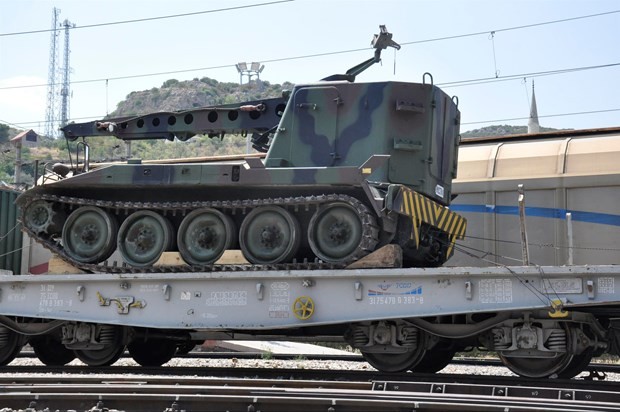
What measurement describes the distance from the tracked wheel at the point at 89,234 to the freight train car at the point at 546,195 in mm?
6787

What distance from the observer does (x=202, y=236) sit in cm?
1210

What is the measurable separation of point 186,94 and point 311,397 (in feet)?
489

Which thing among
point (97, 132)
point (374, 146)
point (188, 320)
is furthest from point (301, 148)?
point (97, 132)

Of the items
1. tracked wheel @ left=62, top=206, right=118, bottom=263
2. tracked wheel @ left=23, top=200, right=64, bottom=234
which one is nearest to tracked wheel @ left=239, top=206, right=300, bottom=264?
tracked wheel @ left=62, top=206, right=118, bottom=263

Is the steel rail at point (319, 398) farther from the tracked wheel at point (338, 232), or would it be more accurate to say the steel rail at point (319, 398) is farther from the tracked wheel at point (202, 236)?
the tracked wheel at point (202, 236)

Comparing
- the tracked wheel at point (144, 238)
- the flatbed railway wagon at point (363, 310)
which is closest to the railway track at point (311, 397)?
the flatbed railway wagon at point (363, 310)

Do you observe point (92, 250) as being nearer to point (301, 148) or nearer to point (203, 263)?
point (203, 263)

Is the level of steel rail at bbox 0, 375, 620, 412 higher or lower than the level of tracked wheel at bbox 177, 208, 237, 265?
lower

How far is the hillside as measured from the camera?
151m

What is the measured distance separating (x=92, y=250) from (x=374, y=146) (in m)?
4.37

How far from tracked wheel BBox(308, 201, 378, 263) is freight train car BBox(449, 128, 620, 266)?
5110mm

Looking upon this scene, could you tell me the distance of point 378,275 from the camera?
414 inches

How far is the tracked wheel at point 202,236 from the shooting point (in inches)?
473

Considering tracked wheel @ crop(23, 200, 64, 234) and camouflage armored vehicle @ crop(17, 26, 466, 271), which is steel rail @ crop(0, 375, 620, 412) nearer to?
camouflage armored vehicle @ crop(17, 26, 466, 271)
